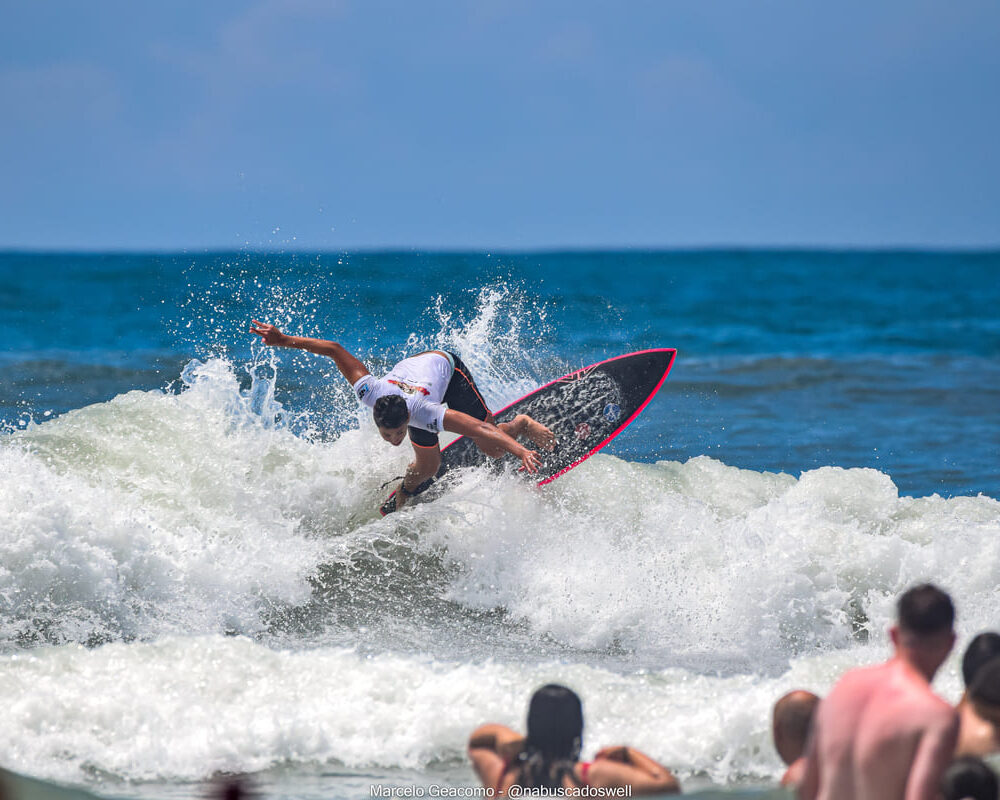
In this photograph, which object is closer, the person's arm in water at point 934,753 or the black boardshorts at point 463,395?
the person's arm in water at point 934,753

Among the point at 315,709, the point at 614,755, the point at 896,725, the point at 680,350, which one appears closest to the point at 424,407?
the point at 315,709

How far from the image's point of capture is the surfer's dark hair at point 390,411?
6.43m

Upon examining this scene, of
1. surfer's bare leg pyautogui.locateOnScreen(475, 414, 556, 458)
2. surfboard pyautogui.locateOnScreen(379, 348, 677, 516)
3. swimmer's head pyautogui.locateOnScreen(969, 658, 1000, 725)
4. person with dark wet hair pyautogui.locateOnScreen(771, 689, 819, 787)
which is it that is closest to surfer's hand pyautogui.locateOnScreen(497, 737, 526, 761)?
person with dark wet hair pyautogui.locateOnScreen(771, 689, 819, 787)

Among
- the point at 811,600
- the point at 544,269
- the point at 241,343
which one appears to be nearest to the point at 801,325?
the point at 241,343

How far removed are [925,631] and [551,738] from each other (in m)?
1.25

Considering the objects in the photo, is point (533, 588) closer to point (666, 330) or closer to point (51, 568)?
point (51, 568)

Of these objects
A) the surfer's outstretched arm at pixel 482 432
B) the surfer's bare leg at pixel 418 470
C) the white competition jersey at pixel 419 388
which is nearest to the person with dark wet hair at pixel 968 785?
the surfer's outstretched arm at pixel 482 432

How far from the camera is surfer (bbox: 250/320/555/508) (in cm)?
664

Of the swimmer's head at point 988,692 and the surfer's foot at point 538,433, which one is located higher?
the surfer's foot at point 538,433

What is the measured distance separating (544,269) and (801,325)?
1273 inches

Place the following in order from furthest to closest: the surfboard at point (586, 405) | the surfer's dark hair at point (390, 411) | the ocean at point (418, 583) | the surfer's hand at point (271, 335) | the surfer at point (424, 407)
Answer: the surfboard at point (586, 405) → the surfer's hand at point (271, 335) → the surfer at point (424, 407) → the surfer's dark hair at point (390, 411) → the ocean at point (418, 583)

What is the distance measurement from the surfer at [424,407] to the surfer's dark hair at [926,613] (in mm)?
3993

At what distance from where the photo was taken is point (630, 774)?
11.5 ft

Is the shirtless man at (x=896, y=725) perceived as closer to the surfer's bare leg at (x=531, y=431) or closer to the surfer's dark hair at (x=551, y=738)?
the surfer's dark hair at (x=551, y=738)
